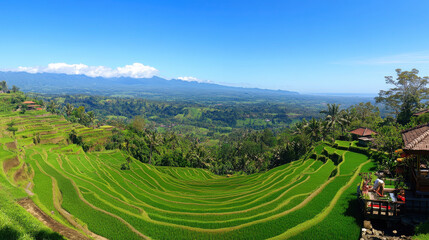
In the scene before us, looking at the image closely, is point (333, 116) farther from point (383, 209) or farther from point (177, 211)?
point (177, 211)

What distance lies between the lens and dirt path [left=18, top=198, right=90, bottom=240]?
14375mm

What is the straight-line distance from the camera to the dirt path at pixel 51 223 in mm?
14375

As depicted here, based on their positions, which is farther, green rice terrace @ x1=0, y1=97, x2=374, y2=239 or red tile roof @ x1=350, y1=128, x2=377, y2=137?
red tile roof @ x1=350, y1=128, x2=377, y2=137

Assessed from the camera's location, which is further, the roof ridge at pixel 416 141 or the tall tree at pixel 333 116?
the tall tree at pixel 333 116

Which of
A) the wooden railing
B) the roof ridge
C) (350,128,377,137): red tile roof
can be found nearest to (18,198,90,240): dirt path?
the wooden railing

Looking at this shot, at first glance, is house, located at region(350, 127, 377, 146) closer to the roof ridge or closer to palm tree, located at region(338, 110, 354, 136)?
palm tree, located at region(338, 110, 354, 136)

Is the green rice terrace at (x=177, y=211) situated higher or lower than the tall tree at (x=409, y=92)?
lower

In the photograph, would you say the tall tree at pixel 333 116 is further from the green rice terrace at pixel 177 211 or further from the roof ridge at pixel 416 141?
the roof ridge at pixel 416 141

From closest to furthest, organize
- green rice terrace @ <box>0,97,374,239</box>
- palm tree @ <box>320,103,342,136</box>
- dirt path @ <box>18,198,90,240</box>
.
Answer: dirt path @ <box>18,198,90,240</box> → green rice terrace @ <box>0,97,374,239</box> → palm tree @ <box>320,103,342,136</box>

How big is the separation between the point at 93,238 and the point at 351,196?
21.2 metres

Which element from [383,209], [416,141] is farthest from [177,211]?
[416,141]

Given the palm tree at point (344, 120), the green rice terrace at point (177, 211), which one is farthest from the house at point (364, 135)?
the green rice terrace at point (177, 211)

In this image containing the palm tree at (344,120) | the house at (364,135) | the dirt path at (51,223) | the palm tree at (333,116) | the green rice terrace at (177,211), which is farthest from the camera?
the palm tree at (344,120)

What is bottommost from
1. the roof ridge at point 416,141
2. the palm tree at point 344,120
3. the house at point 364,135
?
the house at point 364,135
